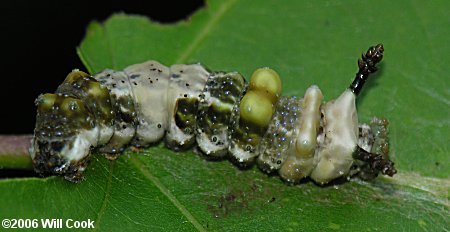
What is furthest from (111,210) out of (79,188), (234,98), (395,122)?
(395,122)

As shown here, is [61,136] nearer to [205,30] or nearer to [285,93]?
[205,30]

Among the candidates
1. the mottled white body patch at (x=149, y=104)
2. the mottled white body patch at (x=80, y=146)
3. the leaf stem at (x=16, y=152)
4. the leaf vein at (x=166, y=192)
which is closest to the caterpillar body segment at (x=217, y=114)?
the mottled white body patch at (x=149, y=104)

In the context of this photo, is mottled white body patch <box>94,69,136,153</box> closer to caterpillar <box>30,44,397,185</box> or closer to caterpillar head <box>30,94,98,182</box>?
caterpillar <box>30,44,397,185</box>

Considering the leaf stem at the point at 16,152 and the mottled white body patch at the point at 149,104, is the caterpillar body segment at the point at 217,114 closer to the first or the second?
the mottled white body patch at the point at 149,104

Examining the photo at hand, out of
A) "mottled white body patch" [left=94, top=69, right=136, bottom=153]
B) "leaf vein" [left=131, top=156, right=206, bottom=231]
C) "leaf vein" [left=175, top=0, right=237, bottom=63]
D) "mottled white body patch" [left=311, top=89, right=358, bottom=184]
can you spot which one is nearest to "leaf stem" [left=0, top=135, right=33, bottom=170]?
"mottled white body patch" [left=94, top=69, right=136, bottom=153]

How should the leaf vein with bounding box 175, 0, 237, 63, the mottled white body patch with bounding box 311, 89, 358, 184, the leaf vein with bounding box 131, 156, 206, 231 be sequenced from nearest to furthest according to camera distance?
the leaf vein with bounding box 131, 156, 206, 231 → the mottled white body patch with bounding box 311, 89, 358, 184 → the leaf vein with bounding box 175, 0, 237, 63

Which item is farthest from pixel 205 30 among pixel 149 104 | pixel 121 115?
pixel 121 115
